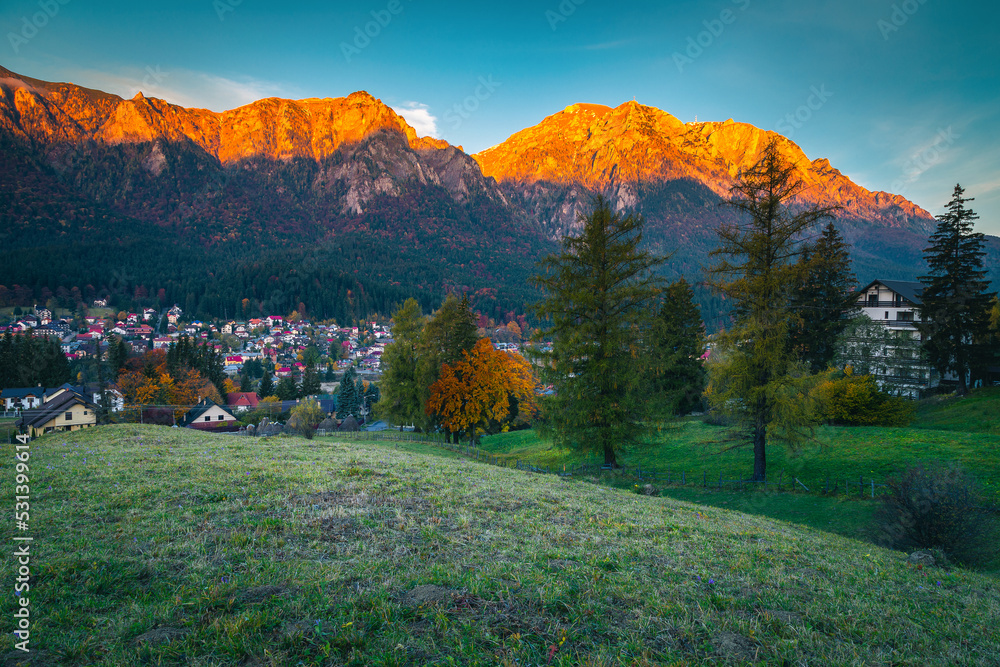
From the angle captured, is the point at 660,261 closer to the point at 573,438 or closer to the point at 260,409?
the point at 573,438

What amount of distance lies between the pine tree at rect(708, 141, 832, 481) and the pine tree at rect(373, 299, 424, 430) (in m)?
24.2

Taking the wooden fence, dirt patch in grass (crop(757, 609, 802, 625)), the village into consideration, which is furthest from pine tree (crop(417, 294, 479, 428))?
dirt patch in grass (crop(757, 609, 802, 625))

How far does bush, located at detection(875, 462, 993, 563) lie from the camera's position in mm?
11008

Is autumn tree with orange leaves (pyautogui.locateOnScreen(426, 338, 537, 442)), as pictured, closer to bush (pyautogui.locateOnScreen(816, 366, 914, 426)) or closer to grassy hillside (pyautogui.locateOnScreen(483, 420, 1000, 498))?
grassy hillside (pyautogui.locateOnScreen(483, 420, 1000, 498))

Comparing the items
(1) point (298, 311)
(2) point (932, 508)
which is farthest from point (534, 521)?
(1) point (298, 311)

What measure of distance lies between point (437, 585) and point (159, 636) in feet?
8.91

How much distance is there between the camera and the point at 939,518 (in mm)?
11141

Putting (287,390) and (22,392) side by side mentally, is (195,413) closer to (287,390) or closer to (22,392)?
(22,392)

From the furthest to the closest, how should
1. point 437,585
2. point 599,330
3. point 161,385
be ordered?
point 161,385, point 599,330, point 437,585

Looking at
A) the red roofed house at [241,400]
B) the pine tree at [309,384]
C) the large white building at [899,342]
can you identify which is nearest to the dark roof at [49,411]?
the red roofed house at [241,400]

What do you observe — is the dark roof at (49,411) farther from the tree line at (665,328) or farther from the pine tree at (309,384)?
the tree line at (665,328)

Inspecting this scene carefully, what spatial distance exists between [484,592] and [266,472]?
8.57 metres

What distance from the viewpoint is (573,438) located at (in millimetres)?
20438

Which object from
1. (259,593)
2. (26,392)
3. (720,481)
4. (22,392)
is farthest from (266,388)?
(259,593)
